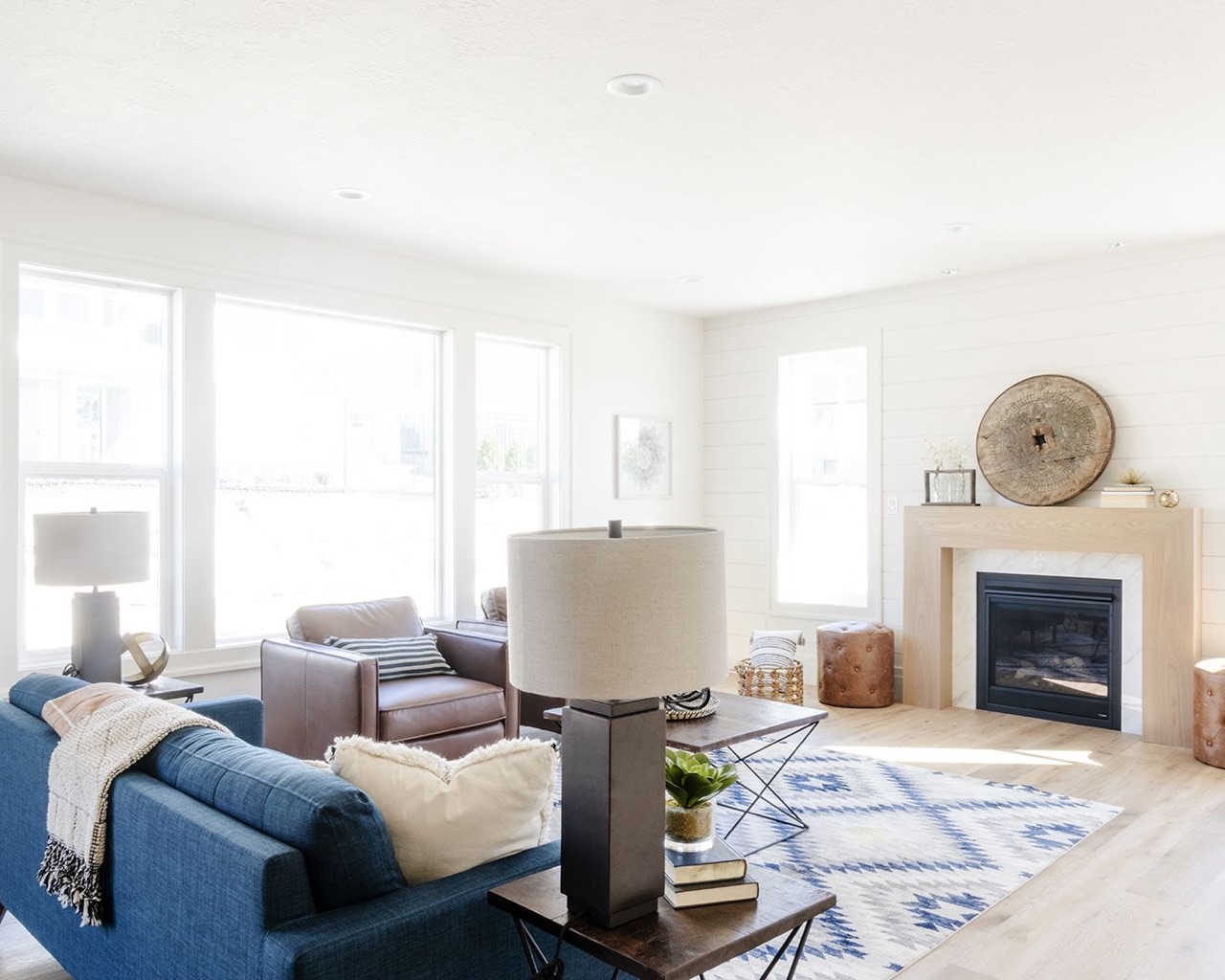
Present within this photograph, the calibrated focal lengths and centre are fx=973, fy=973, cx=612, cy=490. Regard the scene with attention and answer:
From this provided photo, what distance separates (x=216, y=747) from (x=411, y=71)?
209cm

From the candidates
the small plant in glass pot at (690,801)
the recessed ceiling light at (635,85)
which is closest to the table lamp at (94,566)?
the recessed ceiling light at (635,85)

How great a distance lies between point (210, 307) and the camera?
460 cm

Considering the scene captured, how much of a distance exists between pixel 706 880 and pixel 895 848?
83.3 inches

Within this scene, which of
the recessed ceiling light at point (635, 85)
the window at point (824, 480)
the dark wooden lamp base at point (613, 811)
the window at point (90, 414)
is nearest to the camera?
Result: the dark wooden lamp base at point (613, 811)

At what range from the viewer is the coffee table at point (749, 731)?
3287 mm

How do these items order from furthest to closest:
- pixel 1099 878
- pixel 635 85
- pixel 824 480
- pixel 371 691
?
pixel 824 480 → pixel 371 691 → pixel 1099 878 → pixel 635 85

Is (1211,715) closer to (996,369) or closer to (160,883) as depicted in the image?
(996,369)

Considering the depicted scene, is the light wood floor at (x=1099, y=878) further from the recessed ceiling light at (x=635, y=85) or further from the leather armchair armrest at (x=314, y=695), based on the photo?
the recessed ceiling light at (x=635, y=85)

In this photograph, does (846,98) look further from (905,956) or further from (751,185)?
(905,956)

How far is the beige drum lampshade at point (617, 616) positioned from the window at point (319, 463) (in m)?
3.63

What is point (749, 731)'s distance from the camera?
133 inches

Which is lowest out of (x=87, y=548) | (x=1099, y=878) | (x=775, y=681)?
(x=1099, y=878)

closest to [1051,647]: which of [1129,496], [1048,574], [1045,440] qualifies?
[1048,574]

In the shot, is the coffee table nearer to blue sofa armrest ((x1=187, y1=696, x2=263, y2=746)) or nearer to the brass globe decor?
blue sofa armrest ((x1=187, y1=696, x2=263, y2=746))
